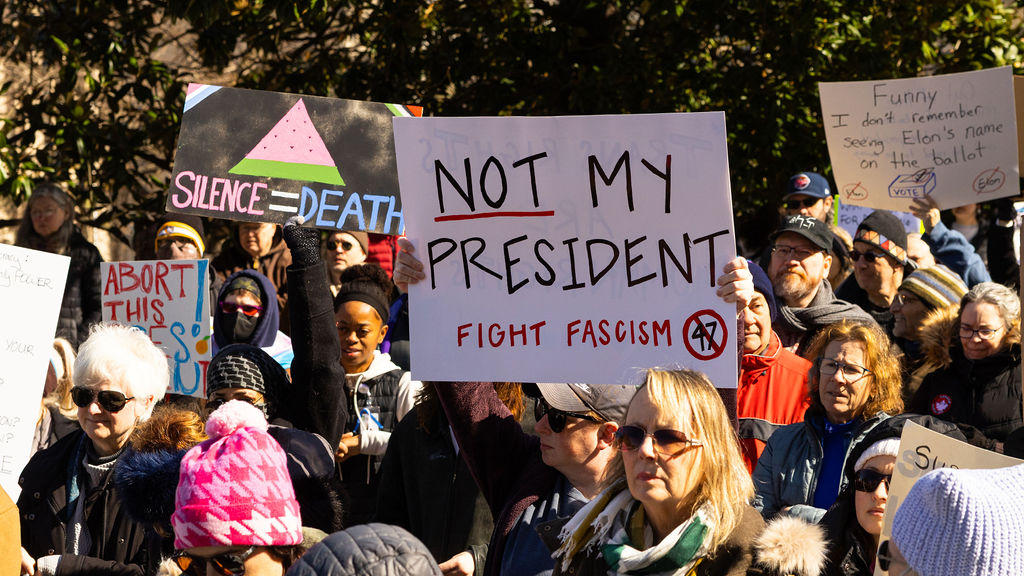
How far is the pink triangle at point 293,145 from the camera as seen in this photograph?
4.57 meters

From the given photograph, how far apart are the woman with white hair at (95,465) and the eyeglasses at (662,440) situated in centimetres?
166

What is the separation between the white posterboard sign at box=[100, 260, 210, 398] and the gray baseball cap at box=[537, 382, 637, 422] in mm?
2035

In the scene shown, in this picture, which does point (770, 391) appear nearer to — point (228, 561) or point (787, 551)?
point (787, 551)

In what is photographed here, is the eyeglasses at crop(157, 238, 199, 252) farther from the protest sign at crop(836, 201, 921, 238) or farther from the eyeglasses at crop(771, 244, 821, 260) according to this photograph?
the protest sign at crop(836, 201, 921, 238)

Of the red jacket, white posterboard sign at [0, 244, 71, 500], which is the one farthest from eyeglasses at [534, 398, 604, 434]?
white posterboard sign at [0, 244, 71, 500]

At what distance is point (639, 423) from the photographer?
8.95 feet

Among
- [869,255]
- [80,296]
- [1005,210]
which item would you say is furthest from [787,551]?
[80,296]

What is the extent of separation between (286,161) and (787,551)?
2.62 meters

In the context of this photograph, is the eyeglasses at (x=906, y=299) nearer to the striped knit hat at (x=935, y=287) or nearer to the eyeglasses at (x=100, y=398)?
the striped knit hat at (x=935, y=287)

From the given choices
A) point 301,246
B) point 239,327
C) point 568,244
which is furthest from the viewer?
point 239,327

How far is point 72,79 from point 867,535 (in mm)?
6586

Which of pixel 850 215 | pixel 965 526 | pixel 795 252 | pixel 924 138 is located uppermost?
pixel 924 138

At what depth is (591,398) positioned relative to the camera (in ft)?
10.9

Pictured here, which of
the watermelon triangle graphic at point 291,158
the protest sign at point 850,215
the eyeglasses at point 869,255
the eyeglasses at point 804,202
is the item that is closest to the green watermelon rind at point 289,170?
the watermelon triangle graphic at point 291,158
